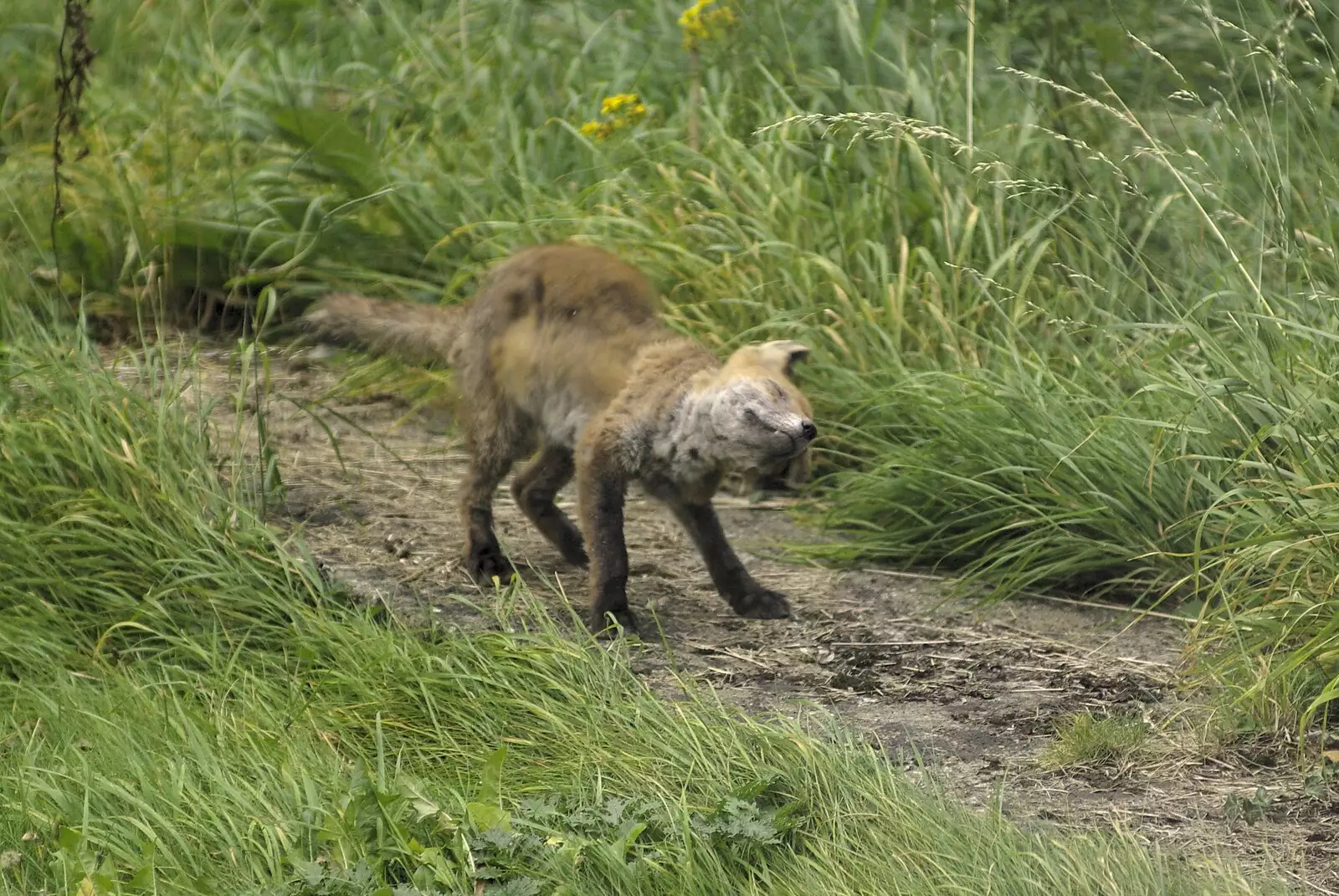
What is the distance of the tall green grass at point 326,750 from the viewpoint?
316 cm

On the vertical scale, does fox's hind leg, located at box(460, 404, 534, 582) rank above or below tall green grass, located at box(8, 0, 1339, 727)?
below

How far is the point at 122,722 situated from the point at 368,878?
1.09 meters

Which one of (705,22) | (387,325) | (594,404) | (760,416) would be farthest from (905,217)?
(760,416)

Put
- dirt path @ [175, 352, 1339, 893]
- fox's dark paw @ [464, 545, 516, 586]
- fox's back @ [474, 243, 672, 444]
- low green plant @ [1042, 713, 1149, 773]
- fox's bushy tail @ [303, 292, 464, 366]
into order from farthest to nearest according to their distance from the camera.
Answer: fox's bushy tail @ [303, 292, 464, 366] < fox's dark paw @ [464, 545, 516, 586] < fox's back @ [474, 243, 672, 444] < low green plant @ [1042, 713, 1149, 773] < dirt path @ [175, 352, 1339, 893]

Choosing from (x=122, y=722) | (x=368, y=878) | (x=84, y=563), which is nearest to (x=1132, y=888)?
(x=368, y=878)

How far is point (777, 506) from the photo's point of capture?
19.7 feet

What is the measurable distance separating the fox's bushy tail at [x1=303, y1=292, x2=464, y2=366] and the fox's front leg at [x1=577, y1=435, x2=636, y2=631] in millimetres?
1014

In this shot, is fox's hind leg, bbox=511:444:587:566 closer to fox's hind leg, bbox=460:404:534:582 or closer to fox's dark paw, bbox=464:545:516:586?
fox's hind leg, bbox=460:404:534:582

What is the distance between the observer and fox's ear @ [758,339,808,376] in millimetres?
4691

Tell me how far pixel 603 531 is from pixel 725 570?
0.44 m

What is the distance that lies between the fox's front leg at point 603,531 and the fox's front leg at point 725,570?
0.24m

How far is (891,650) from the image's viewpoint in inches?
182

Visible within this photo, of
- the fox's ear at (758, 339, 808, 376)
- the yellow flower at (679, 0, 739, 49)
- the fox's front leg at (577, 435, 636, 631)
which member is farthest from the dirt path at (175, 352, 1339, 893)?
the yellow flower at (679, 0, 739, 49)

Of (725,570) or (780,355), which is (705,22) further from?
(725,570)
